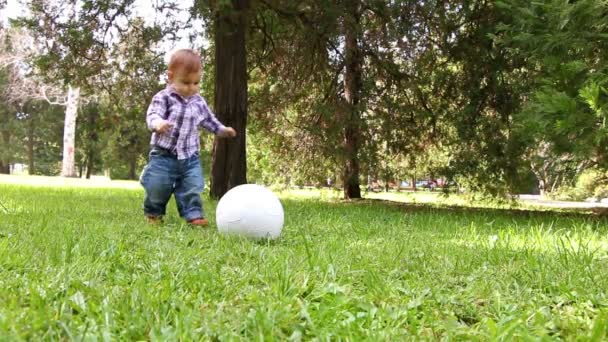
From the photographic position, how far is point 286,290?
7.06ft

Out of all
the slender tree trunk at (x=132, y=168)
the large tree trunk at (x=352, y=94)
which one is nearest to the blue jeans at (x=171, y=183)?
the large tree trunk at (x=352, y=94)

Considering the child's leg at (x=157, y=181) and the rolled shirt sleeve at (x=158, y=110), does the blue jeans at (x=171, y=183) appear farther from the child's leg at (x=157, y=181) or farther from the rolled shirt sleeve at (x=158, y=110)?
the rolled shirt sleeve at (x=158, y=110)

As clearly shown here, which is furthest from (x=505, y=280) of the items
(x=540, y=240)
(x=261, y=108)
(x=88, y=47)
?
(x=261, y=108)

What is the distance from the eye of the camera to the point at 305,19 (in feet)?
31.0

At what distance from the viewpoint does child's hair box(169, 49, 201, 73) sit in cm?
498

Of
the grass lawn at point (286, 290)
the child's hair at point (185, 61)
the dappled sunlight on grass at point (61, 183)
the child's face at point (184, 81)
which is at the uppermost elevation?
the child's hair at point (185, 61)

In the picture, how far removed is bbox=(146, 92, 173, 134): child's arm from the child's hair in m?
0.32

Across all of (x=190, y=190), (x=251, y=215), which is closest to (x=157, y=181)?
(x=190, y=190)

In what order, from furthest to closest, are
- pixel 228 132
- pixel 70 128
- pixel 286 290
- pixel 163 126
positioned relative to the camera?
pixel 70 128 → pixel 228 132 → pixel 163 126 → pixel 286 290

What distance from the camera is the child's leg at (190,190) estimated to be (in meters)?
5.03

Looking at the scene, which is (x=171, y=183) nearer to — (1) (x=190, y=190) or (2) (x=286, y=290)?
(1) (x=190, y=190)

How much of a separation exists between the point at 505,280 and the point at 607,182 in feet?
24.0

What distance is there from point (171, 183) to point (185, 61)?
1159 millimetres

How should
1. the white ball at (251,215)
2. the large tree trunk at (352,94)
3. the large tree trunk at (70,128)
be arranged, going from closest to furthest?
the white ball at (251,215) < the large tree trunk at (352,94) < the large tree trunk at (70,128)
